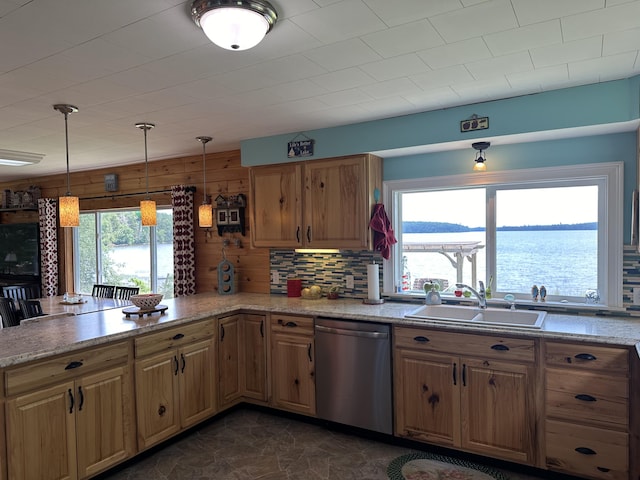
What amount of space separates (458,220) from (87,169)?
462 centimetres

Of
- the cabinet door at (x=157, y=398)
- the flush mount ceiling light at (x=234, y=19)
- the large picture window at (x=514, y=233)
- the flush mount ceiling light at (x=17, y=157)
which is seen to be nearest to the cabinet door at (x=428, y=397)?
the large picture window at (x=514, y=233)

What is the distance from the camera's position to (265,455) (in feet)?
9.75

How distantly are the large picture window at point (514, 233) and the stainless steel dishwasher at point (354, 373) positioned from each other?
735mm

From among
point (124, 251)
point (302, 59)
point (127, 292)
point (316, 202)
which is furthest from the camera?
point (124, 251)

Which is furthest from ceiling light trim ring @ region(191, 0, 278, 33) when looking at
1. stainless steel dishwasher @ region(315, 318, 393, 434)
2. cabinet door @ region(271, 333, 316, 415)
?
cabinet door @ region(271, 333, 316, 415)

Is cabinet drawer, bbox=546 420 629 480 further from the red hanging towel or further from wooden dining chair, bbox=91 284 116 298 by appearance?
wooden dining chair, bbox=91 284 116 298

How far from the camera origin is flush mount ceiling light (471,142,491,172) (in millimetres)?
3191

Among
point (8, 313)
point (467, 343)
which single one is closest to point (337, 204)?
point (467, 343)

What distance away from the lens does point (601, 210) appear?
3.04m

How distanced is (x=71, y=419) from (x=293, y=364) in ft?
5.12

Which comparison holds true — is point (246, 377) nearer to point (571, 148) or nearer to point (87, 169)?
point (571, 148)

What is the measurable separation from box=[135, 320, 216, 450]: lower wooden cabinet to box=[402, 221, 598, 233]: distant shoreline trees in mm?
1849

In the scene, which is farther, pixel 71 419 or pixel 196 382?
pixel 196 382

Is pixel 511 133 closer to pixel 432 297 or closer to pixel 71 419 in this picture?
pixel 432 297
